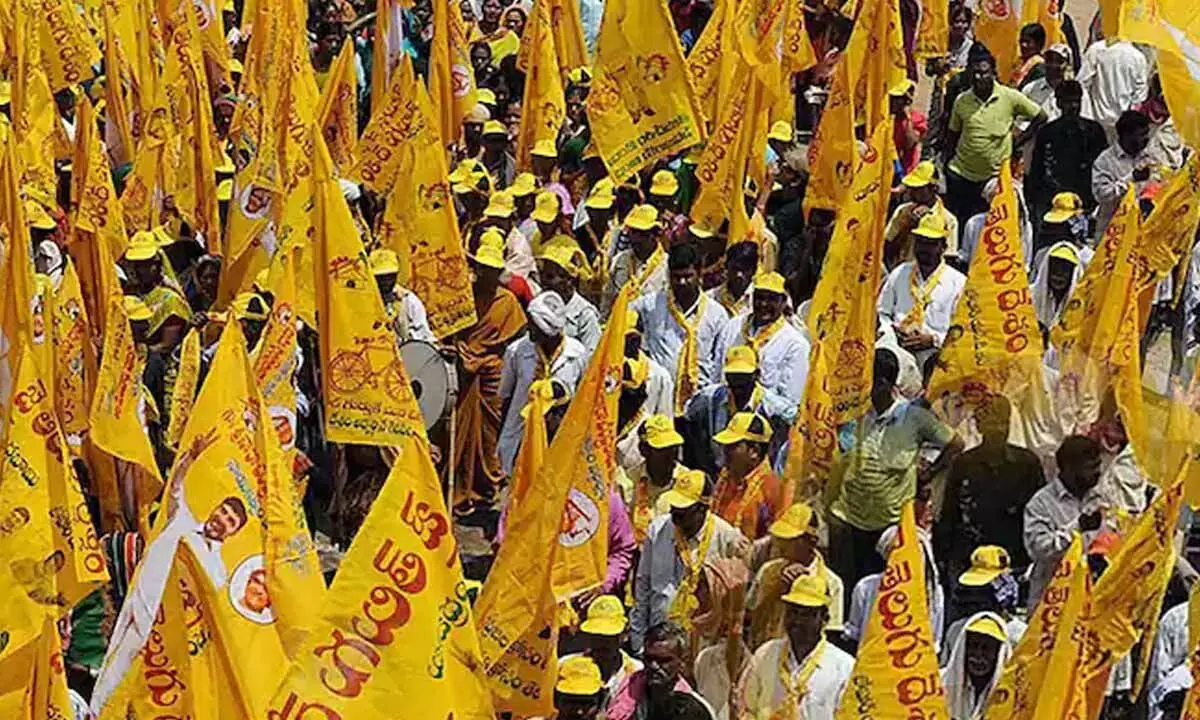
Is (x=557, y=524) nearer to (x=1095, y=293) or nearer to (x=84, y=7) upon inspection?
(x=1095, y=293)

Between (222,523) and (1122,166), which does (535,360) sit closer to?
(1122,166)

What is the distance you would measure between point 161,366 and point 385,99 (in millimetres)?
2712

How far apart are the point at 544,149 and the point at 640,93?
1.68 m

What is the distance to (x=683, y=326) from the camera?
13.4 m

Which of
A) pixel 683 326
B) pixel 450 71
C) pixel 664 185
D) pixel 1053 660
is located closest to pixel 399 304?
pixel 683 326

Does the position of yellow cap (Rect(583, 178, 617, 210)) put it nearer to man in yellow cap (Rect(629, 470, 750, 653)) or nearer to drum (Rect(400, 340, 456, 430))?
drum (Rect(400, 340, 456, 430))

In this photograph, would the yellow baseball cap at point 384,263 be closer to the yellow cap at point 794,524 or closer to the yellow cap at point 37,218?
the yellow cap at point 37,218

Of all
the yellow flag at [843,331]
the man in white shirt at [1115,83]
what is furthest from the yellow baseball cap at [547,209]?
the man in white shirt at [1115,83]

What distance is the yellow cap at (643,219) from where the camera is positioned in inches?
558

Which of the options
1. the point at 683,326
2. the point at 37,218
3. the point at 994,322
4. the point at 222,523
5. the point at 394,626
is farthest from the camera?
the point at 37,218

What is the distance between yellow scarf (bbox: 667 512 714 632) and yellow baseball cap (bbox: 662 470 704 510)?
99 millimetres

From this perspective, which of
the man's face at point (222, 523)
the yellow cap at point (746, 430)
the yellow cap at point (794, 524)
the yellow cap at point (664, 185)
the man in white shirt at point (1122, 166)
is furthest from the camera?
the yellow cap at point (664, 185)

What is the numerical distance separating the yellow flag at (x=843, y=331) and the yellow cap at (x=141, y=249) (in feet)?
12.0

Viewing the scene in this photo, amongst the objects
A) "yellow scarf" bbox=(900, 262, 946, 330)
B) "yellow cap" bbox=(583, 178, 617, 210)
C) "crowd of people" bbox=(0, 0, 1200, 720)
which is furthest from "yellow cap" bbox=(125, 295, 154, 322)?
"yellow scarf" bbox=(900, 262, 946, 330)
